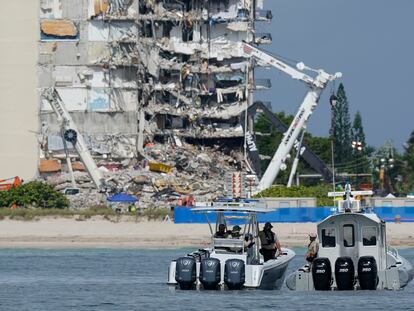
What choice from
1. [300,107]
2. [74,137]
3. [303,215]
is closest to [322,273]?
[303,215]

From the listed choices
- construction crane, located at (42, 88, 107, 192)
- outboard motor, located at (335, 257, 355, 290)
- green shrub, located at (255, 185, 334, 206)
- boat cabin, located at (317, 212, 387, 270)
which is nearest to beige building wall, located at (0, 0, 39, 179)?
construction crane, located at (42, 88, 107, 192)

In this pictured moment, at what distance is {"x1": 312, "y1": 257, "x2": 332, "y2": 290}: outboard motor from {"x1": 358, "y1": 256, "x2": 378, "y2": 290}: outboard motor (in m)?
0.99

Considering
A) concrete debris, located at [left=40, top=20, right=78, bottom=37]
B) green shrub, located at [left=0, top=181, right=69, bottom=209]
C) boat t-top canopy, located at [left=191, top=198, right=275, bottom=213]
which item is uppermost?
concrete debris, located at [left=40, top=20, right=78, bottom=37]

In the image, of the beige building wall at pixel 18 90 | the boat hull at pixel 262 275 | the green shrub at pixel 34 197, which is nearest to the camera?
the boat hull at pixel 262 275

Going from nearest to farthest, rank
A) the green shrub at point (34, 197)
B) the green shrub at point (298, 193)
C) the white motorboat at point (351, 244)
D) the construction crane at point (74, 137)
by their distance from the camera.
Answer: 1. the white motorboat at point (351, 244)
2. the green shrub at point (298, 193)
3. the green shrub at point (34, 197)
4. the construction crane at point (74, 137)

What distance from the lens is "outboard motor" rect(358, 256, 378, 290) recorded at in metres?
53.8

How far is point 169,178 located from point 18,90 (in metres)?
14.0

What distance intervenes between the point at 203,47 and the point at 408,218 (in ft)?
110

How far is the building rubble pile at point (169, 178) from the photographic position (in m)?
115

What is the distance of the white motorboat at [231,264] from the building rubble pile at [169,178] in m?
54.5

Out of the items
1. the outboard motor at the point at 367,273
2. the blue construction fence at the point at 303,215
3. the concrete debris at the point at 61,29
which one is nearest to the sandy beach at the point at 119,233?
the blue construction fence at the point at 303,215

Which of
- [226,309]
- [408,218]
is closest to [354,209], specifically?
[226,309]

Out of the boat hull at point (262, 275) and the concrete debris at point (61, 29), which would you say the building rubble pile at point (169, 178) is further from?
the boat hull at point (262, 275)

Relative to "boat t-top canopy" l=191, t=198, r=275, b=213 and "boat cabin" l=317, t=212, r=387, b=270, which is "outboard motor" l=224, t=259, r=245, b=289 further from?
"boat cabin" l=317, t=212, r=387, b=270
